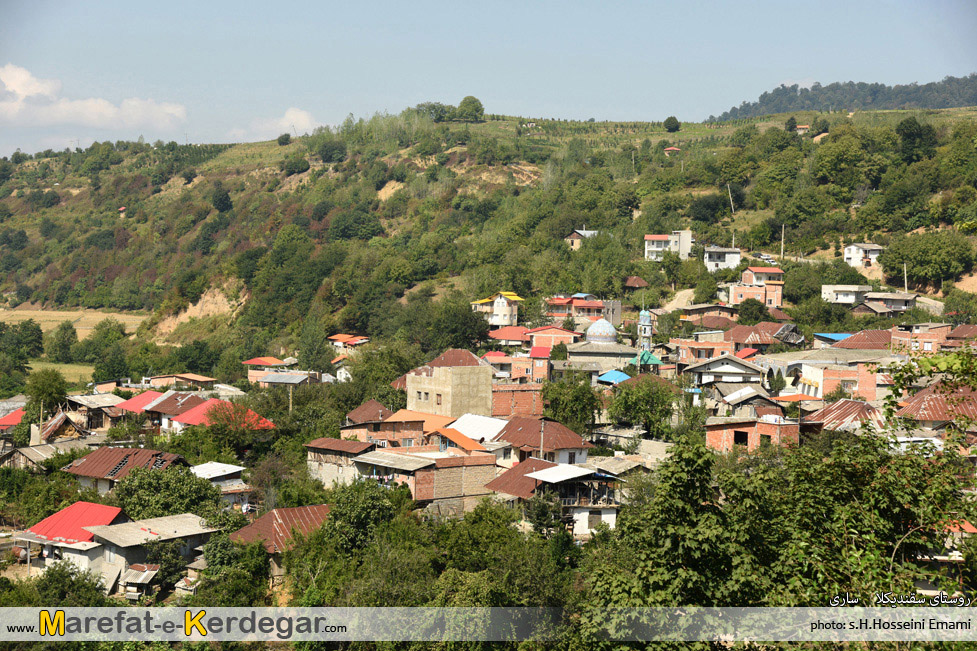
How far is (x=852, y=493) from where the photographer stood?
7301 mm

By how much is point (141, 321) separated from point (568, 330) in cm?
3471

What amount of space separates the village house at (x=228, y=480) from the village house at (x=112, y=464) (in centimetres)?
75

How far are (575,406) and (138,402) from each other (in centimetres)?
1398

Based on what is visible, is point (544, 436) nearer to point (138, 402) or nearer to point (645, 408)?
point (645, 408)

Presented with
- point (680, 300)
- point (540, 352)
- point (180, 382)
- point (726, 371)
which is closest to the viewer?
point (726, 371)

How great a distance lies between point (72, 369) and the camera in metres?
43.2

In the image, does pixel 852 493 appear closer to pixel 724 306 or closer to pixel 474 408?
pixel 474 408

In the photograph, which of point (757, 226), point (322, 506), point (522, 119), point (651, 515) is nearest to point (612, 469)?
point (322, 506)

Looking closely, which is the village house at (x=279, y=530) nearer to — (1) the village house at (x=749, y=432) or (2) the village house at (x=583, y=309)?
(1) the village house at (x=749, y=432)

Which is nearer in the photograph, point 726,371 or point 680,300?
point 726,371

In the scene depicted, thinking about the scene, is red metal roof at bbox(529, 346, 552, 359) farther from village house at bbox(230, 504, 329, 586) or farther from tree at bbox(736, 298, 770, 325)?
village house at bbox(230, 504, 329, 586)

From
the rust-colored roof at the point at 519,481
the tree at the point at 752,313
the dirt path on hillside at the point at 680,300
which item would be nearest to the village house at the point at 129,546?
the rust-colored roof at the point at 519,481

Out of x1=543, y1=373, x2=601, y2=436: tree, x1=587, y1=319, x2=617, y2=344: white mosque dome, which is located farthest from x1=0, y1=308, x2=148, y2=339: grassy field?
x1=543, y1=373, x2=601, y2=436: tree

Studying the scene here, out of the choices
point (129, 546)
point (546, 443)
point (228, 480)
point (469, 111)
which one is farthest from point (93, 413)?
point (469, 111)
